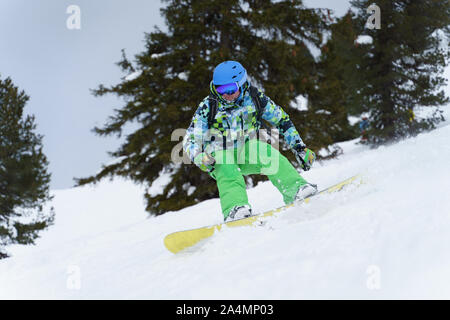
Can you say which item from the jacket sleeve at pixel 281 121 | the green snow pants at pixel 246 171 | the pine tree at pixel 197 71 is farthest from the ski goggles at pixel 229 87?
the pine tree at pixel 197 71

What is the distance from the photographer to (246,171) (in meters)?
3.71

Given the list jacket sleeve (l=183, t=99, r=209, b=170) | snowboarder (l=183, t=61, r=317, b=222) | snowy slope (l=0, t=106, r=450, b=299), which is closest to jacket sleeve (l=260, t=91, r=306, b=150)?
snowboarder (l=183, t=61, r=317, b=222)

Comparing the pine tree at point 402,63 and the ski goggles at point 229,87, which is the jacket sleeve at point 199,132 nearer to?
the ski goggles at point 229,87

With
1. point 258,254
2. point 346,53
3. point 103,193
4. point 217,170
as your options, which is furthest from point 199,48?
point 103,193

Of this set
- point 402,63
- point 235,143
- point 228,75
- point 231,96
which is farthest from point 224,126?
point 402,63

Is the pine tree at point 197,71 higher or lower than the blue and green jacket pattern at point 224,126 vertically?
higher

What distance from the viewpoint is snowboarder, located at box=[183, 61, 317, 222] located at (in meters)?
3.38

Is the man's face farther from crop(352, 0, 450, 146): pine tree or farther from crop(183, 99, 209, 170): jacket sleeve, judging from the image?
crop(352, 0, 450, 146): pine tree

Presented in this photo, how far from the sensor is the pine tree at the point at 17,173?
13.8m

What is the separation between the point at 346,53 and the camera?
46.2 feet

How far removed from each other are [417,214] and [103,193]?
42.6m

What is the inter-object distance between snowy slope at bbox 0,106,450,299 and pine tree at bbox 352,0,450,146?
10.1 m

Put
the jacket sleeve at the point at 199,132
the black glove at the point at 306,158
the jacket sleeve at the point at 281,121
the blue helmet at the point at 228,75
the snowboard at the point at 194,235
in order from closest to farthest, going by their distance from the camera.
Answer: the snowboard at the point at 194,235, the blue helmet at the point at 228,75, the jacket sleeve at the point at 199,132, the black glove at the point at 306,158, the jacket sleeve at the point at 281,121
